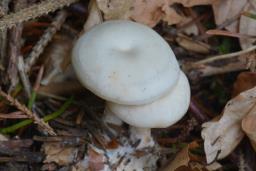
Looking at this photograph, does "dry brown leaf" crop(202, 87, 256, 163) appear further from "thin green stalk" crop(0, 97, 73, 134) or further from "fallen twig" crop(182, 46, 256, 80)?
"thin green stalk" crop(0, 97, 73, 134)

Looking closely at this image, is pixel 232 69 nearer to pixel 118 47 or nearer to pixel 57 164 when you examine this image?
pixel 118 47

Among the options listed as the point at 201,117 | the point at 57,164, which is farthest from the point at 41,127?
the point at 201,117

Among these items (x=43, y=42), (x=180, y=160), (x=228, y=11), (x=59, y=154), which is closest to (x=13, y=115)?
(x=59, y=154)

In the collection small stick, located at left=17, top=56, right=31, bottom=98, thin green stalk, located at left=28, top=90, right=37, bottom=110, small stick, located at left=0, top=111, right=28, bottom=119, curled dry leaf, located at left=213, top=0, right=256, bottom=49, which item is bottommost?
curled dry leaf, located at left=213, top=0, right=256, bottom=49

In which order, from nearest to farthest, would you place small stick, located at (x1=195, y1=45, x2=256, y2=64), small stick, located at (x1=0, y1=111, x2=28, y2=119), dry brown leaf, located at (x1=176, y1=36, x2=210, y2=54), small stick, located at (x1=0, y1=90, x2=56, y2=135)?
small stick, located at (x1=0, y1=90, x2=56, y2=135) → small stick, located at (x1=0, y1=111, x2=28, y2=119) → small stick, located at (x1=195, y1=45, x2=256, y2=64) → dry brown leaf, located at (x1=176, y1=36, x2=210, y2=54)

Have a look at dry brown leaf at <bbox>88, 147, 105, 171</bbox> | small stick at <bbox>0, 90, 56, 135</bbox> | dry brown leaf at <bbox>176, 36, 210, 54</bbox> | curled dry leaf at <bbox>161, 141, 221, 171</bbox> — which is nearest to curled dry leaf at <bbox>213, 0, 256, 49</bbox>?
Result: dry brown leaf at <bbox>176, 36, 210, 54</bbox>

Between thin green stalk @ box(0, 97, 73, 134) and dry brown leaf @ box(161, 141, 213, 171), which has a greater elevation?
thin green stalk @ box(0, 97, 73, 134)

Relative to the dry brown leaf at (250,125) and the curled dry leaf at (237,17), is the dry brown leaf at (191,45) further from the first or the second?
the dry brown leaf at (250,125)
